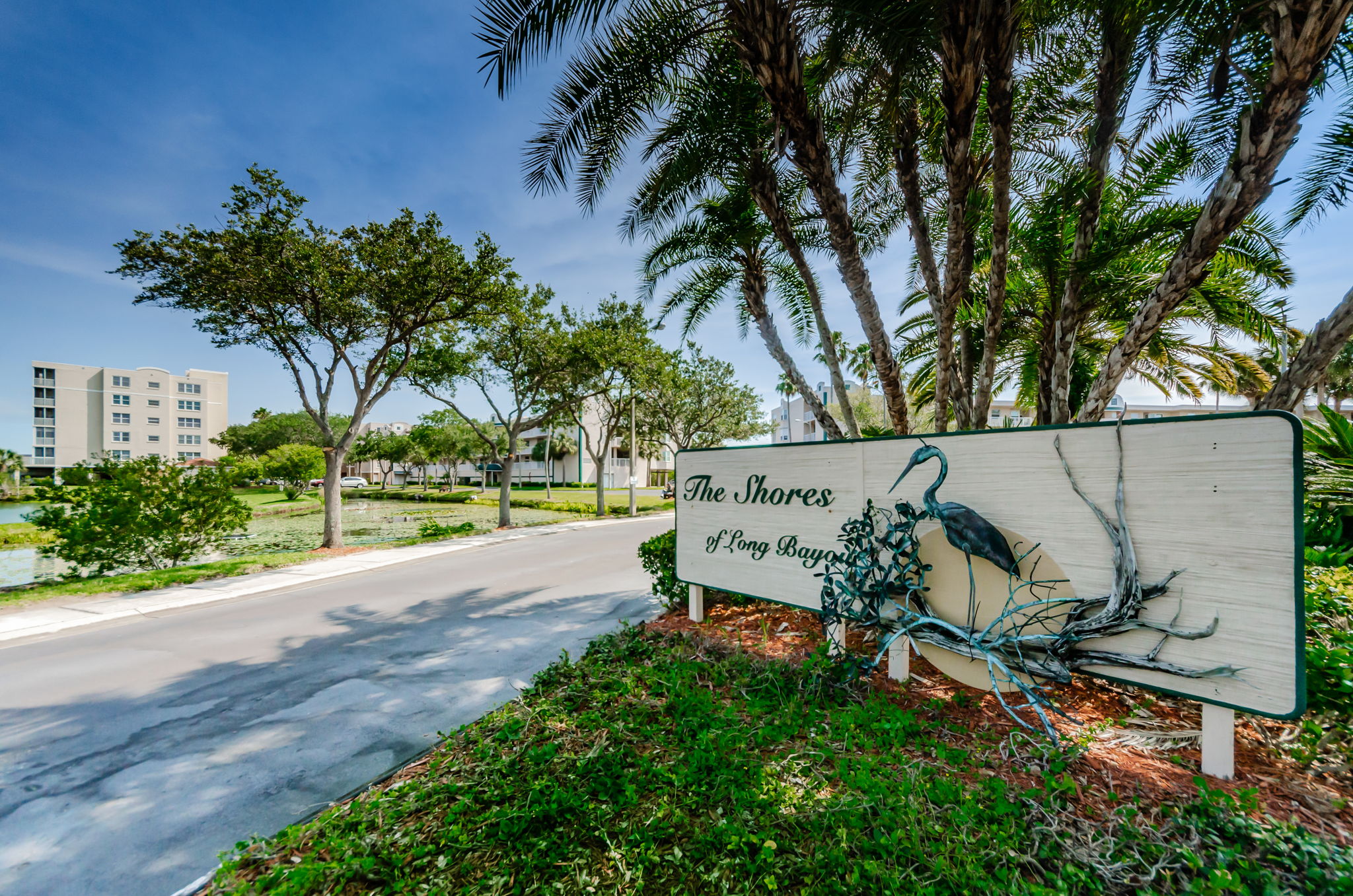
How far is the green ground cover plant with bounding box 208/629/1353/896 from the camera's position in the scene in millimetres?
2092

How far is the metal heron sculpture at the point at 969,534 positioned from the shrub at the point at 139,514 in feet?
46.5

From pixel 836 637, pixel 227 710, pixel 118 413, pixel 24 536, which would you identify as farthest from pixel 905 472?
pixel 118 413

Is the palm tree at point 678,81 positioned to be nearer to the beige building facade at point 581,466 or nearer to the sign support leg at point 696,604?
the sign support leg at point 696,604

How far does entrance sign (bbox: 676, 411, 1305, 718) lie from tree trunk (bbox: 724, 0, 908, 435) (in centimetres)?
300

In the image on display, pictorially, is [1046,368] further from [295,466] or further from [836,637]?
[295,466]

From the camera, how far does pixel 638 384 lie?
2128cm

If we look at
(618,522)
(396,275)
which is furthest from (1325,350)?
(618,522)

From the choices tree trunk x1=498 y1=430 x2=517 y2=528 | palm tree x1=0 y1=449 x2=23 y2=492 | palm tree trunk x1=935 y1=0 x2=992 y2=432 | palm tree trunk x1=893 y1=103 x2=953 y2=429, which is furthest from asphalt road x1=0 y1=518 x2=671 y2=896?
palm tree x1=0 y1=449 x2=23 y2=492

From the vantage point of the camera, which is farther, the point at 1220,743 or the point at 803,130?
the point at 803,130

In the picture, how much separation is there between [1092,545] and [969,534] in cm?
63

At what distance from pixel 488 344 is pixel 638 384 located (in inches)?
236

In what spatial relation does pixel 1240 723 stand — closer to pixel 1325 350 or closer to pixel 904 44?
pixel 1325 350

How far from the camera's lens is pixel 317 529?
20125 mm

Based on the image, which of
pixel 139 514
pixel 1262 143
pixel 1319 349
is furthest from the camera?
pixel 139 514
